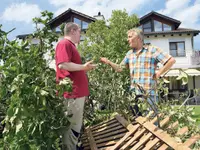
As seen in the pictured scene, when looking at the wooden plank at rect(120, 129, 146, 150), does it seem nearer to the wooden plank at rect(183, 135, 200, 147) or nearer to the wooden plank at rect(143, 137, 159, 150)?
the wooden plank at rect(143, 137, 159, 150)

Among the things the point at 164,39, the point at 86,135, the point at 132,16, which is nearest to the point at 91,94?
the point at 86,135

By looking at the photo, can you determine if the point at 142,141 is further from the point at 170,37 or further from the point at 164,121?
the point at 170,37

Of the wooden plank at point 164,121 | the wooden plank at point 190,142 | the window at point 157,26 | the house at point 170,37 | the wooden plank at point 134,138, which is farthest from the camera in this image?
the window at point 157,26

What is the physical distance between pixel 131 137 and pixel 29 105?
965mm

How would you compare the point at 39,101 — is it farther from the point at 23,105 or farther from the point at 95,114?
the point at 95,114

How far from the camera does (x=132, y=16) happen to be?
1546cm

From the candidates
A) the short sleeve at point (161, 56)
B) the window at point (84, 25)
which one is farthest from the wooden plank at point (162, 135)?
the window at point (84, 25)

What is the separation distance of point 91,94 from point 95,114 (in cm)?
32

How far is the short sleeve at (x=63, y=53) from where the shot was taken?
2884 mm

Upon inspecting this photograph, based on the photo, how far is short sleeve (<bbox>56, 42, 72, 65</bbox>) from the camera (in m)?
2.88

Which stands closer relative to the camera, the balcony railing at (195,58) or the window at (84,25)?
the window at (84,25)

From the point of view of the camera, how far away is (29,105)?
229 centimetres

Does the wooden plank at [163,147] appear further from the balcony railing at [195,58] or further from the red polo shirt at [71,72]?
the balcony railing at [195,58]

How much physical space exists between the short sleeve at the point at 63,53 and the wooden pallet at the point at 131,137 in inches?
33.5
